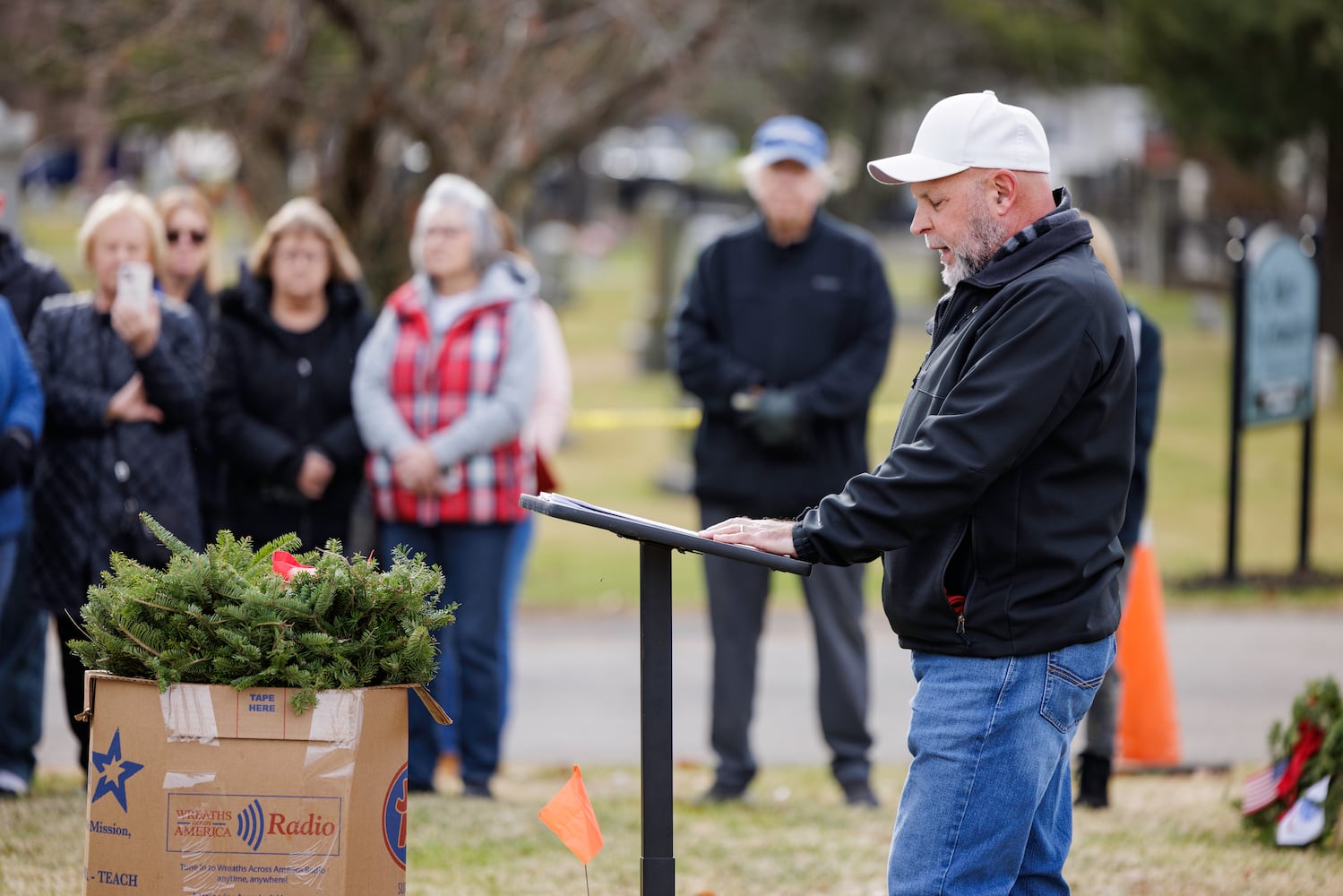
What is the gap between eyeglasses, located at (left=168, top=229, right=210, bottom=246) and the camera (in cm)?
688

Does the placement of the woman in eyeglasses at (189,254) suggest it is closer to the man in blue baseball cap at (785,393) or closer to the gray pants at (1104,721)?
the man in blue baseball cap at (785,393)

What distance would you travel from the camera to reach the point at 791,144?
6.43m

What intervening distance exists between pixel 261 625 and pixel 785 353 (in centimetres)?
338

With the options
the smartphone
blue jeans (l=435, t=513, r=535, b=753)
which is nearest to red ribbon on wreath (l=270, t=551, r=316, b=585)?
the smartphone

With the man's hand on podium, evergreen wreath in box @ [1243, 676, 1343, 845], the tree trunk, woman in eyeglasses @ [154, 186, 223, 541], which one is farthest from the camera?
the tree trunk

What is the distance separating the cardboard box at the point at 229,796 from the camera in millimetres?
3357

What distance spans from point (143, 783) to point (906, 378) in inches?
752

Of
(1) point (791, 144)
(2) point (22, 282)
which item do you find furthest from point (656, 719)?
(2) point (22, 282)

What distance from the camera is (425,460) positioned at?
6.10 metres

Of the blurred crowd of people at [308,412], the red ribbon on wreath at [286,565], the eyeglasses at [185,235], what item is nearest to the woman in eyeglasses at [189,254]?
the eyeglasses at [185,235]

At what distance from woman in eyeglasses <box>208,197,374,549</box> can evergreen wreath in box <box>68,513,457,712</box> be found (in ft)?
8.93

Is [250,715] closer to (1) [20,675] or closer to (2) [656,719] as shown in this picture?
(2) [656,719]

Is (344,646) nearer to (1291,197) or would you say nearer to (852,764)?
(852,764)

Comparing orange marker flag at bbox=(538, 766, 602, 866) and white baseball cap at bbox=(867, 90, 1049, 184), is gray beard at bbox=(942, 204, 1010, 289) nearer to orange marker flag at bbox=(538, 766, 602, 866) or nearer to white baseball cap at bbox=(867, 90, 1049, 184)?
white baseball cap at bbox=(867, 90, 1049, 184)
